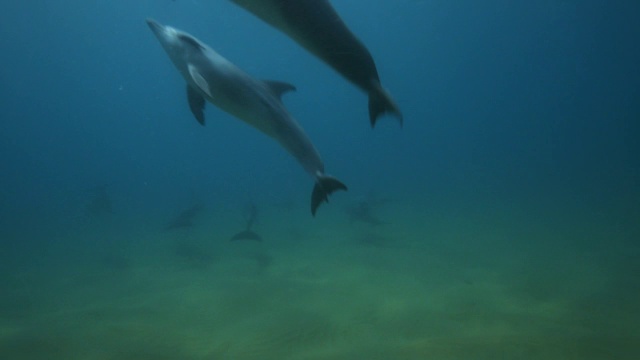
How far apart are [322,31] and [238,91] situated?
130 centimetres

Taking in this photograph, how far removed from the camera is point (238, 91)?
2953 millimetres

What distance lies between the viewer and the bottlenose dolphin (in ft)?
5.78

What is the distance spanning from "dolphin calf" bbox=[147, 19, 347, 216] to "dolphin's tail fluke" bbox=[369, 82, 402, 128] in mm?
1044

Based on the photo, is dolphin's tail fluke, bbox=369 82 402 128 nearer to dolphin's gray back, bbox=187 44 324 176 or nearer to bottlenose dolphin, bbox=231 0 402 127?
bottlenose dolphin, bbox=231 0 402 127

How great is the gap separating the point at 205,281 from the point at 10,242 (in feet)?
35.2

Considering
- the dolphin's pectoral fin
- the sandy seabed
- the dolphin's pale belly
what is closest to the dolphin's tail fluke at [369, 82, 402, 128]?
the dolphin's pale belly

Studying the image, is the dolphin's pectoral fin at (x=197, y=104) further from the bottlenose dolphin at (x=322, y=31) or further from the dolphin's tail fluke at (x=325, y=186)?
the bottlenose dolphin at (x=322, y=31)

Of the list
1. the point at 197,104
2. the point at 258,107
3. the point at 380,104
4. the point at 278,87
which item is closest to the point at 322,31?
the point at 380,104

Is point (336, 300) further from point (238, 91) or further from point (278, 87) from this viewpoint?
point (238, 91)

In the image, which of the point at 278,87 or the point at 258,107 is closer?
the point at 258,107

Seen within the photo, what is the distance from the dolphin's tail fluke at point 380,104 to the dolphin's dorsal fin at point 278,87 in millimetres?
1239

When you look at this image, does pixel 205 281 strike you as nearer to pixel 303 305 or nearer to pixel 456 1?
pixel 303 305

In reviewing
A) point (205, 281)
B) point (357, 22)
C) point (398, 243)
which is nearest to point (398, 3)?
point (357, 22)

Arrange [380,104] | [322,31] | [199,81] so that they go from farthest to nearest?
[199,81] → [380,104] → [322,31]
